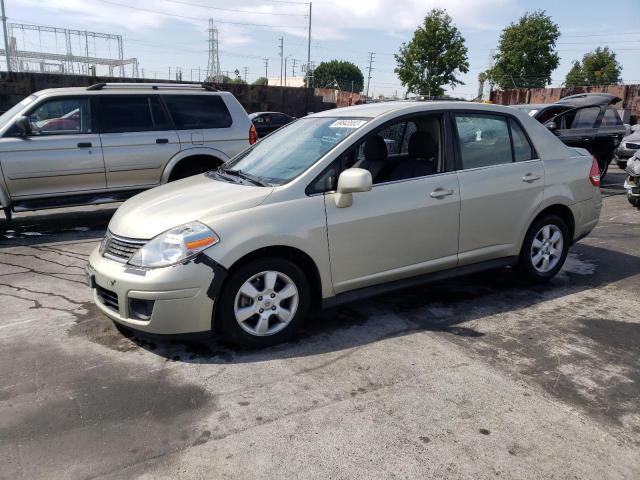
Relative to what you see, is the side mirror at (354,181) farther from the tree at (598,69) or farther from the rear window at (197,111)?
the tree at (598,69)

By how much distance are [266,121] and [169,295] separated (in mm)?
19326

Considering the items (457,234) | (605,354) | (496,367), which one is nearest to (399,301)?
(457,234)

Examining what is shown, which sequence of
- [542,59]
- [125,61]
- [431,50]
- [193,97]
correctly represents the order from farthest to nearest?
[125,61], [542,59], [431,50], [193,97]

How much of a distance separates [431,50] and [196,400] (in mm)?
43080

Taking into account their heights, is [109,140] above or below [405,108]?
below

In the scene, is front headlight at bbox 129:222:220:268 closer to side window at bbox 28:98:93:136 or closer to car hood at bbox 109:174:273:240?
car hood at bbox 109:174:273:240

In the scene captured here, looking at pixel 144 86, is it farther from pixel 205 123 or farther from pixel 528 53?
pixel 528 53

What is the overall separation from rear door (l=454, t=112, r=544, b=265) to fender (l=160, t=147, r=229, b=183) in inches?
169

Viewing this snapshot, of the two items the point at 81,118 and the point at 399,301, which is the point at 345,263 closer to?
the point at 399,301

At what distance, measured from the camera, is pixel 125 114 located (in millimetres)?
7504

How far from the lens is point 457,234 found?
4453 millimetres

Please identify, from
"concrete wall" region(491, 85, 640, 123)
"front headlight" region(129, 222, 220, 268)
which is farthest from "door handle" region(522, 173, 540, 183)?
"concrete wall" region(491, 85, 640, 123)

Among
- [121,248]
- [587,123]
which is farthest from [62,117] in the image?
[587,123]

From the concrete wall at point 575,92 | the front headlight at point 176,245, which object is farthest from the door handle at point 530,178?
the concrete wall at point 575,92
